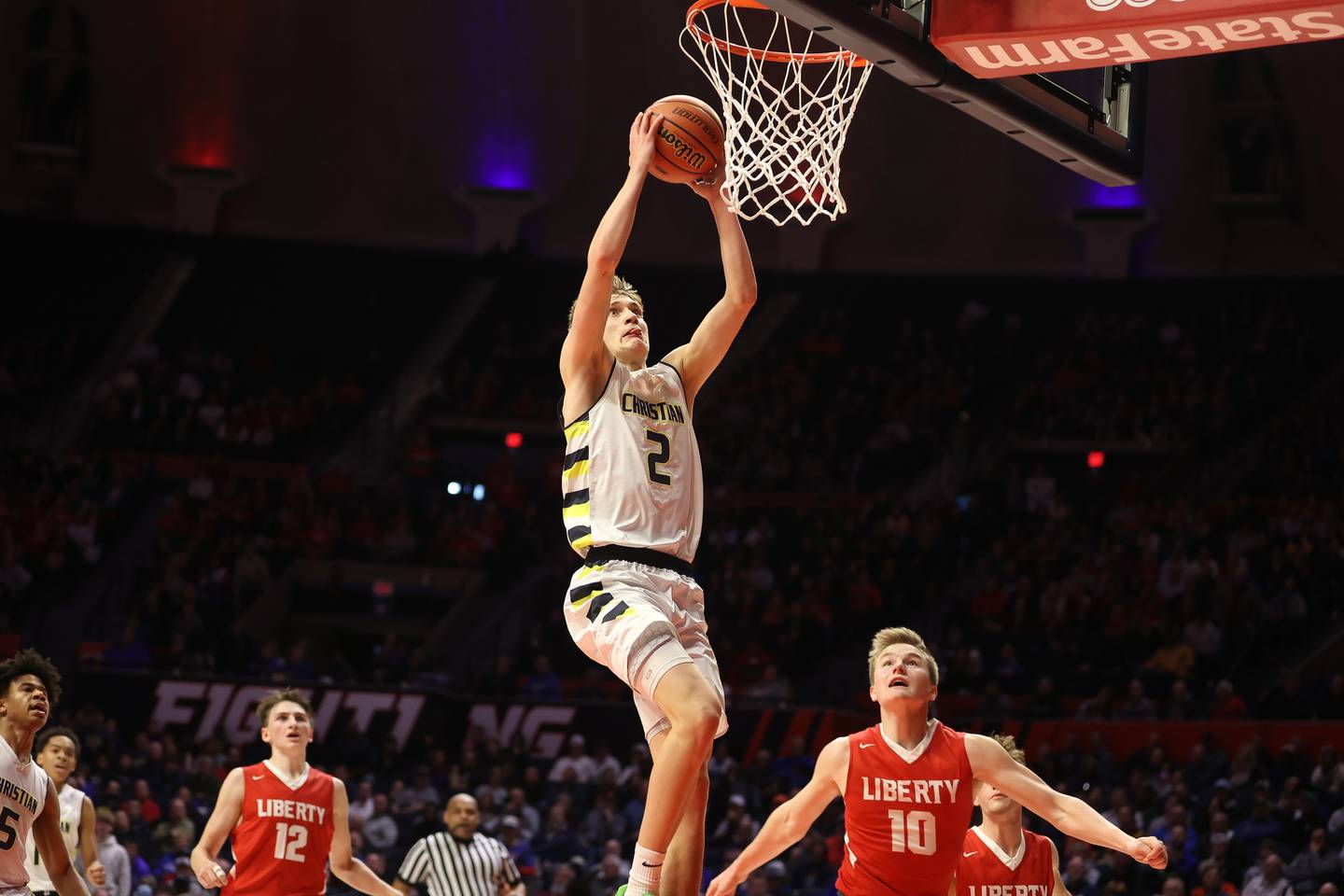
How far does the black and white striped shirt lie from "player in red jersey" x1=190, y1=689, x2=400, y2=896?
2.43m

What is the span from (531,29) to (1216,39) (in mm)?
20643

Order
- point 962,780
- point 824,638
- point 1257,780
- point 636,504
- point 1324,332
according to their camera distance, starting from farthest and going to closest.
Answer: point 1324,332, point 824,638, point 1257,780, point 962,780, point 636,504

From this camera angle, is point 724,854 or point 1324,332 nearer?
point 724,854

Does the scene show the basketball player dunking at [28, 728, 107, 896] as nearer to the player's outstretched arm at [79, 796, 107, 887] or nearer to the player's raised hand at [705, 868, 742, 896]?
the player's outstretched arm at [79, 796, 107, 887]

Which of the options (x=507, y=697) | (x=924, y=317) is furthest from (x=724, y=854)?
(x=924, y=317)

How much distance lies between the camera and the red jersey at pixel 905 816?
20.2ft

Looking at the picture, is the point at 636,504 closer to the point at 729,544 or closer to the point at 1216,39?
the point at 1216,39

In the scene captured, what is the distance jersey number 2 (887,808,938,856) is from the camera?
6.17m

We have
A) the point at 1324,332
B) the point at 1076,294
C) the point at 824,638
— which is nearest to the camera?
→ the point at 824,638

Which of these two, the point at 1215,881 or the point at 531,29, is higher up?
the point at 531,29

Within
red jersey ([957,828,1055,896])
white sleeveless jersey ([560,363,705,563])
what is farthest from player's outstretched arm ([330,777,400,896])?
white sleeveless jersey ([560,363,705,563])

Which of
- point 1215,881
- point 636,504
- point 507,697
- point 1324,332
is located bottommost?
point 636,504

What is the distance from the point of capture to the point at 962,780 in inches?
247

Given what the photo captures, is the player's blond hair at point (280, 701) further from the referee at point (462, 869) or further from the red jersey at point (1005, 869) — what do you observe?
the red jersey at point (1005, 869)
